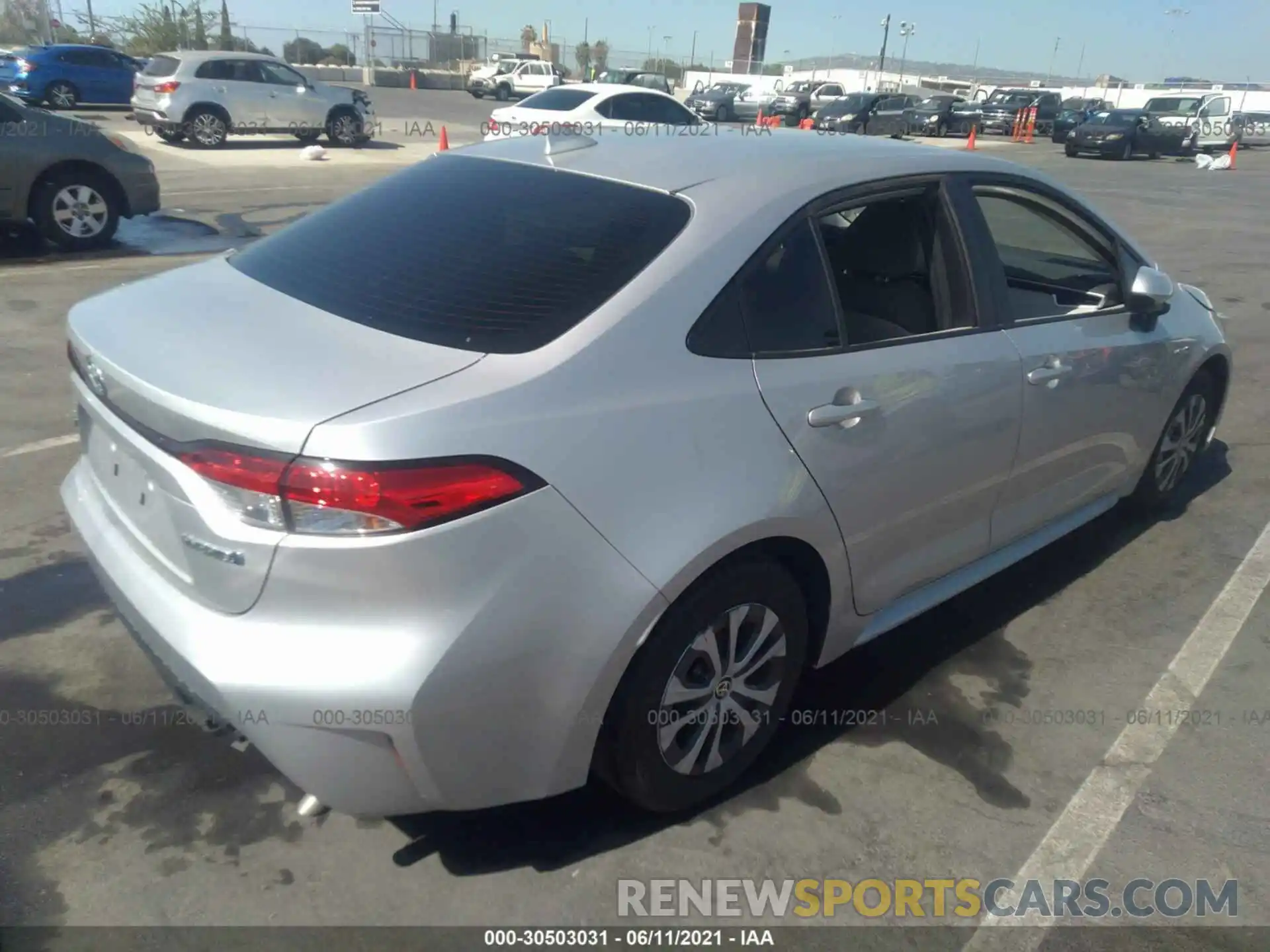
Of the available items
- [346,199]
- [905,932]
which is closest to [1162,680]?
[905,932]

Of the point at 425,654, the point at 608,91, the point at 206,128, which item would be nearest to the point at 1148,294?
the point at 425,654

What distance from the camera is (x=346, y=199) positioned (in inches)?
133

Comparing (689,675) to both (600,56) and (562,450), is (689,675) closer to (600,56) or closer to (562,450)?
(562,450)

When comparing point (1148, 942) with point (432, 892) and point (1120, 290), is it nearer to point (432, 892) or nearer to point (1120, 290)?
point (432, 892)

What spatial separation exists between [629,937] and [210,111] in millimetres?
20376

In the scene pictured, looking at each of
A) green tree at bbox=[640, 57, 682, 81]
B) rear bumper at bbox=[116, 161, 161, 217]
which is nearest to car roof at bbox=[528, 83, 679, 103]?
rear bumper at bbox=[116, 161, 161, 217]

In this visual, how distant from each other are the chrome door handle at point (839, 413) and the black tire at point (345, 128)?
2062cm

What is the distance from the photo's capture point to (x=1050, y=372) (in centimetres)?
344

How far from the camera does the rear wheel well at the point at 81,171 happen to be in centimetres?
913

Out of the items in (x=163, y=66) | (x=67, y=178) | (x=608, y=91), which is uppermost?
(x=608, y=91)

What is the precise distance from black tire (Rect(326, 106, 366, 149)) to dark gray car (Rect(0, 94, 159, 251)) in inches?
464

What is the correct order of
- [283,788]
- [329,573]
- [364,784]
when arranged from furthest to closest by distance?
[283,788] → [364,784] → [329,573]

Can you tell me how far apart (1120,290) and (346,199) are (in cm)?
294

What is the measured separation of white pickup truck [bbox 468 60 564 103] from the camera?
4219 centimetres
